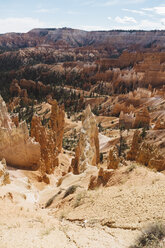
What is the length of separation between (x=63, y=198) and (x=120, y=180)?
2.81 meters

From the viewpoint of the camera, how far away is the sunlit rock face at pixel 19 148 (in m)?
14.8

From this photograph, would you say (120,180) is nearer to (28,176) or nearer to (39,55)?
(28,176)

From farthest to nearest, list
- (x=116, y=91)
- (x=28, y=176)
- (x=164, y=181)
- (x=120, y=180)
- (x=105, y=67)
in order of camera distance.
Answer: (x=105, y=67) < (x=116, y=91) < (x=28, y=176) < (x=120, y=180) < (x=164, y=181)

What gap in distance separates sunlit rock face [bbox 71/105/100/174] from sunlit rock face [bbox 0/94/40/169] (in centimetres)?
322

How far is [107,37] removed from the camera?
15488cm

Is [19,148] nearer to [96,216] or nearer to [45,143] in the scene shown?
[45,143]

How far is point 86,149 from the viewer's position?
16641mm

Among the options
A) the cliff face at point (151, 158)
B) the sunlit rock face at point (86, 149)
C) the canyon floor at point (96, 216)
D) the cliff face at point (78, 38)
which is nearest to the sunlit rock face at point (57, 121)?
the sunlit rock face at point (86, 149)

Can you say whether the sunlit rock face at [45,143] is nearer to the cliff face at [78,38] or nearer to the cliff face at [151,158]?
the cliff face at [151,158]

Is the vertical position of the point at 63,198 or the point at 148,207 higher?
the point at 148,207

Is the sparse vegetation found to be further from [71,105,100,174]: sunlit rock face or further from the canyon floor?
[71,105,100,174]: sunlit rock face

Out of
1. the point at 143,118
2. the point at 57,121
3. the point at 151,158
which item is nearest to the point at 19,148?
the point at 57,121

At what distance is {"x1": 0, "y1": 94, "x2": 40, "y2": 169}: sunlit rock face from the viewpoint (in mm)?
14812

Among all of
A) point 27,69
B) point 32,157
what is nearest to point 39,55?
point 27,69
